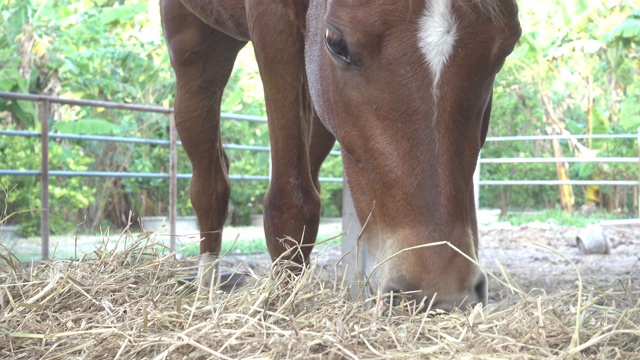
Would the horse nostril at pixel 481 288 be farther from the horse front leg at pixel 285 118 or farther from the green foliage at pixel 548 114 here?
the green foliage at pixel 548 114

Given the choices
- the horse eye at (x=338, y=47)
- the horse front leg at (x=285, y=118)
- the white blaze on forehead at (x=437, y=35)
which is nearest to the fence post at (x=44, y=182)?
the horse front leg at (x=285, y=118)

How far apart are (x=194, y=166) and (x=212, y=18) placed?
3.14 ft

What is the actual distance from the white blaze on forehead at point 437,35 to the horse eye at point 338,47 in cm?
22

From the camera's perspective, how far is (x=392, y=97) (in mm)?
1885

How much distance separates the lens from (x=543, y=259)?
21.5ft

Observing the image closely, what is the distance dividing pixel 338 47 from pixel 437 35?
11.5 inches

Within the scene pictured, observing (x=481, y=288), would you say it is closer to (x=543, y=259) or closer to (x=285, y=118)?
(x=285, y=118)

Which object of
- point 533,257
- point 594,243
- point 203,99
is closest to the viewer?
point 203,99

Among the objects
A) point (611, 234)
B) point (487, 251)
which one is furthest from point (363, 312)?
point (611, 234)

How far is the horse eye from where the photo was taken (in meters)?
2.00

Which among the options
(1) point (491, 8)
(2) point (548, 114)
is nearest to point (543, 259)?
(1) point (491, 8)

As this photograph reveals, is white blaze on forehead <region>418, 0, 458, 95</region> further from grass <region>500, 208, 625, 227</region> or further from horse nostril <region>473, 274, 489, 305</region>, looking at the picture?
grass <region>500, 208, 625, 227</region>

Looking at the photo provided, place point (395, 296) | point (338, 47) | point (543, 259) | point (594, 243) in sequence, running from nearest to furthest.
Result: 1. point (395, 296)
2. point (338, 47)
3. point (543, 259)
4. point (594, 243)

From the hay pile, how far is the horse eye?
0.57 meters
